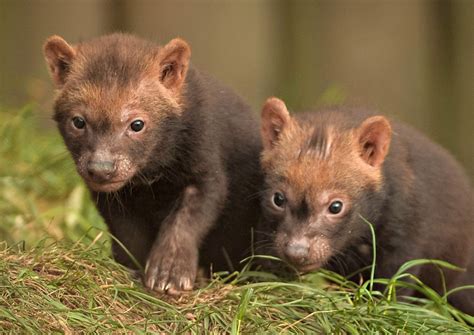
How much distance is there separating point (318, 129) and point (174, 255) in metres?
1.35

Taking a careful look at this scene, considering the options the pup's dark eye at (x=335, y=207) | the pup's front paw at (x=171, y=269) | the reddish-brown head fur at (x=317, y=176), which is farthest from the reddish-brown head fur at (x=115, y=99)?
the pup's dark eye at (x=335, y=207)

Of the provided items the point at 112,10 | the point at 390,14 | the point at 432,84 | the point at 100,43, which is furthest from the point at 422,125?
the point at 100,43

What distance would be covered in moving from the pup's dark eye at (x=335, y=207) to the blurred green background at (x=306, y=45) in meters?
4.58

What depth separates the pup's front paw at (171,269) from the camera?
6.76 m

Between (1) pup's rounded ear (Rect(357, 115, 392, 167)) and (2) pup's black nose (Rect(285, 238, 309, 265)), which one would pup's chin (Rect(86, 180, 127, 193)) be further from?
(1) pup's rounded ear (Rect(357, 115, 392, 167))

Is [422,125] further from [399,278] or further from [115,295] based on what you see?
[115,295]

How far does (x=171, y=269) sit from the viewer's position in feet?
22.5

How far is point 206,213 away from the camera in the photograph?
7.16 m

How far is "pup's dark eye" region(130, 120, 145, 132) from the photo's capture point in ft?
22.5

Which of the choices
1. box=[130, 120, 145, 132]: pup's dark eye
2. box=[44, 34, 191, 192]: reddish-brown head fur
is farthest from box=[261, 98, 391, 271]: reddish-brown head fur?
box=[130, 120, 145, 132]: pup's dark eye

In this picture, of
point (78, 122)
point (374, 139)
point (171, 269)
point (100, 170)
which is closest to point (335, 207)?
point (374, 139)

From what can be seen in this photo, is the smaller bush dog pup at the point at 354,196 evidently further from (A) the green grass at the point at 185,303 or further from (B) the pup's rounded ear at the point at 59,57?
(B) the pup's rounded ear at the point at 59,57

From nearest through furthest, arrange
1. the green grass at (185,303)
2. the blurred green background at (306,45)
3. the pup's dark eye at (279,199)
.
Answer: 1. the green grass at (185,303)
2. the pup's dark eye at (279,199)
3. the blurred green background at (306,45)

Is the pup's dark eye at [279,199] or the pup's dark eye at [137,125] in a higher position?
the pup's dark eye at [137,125]
